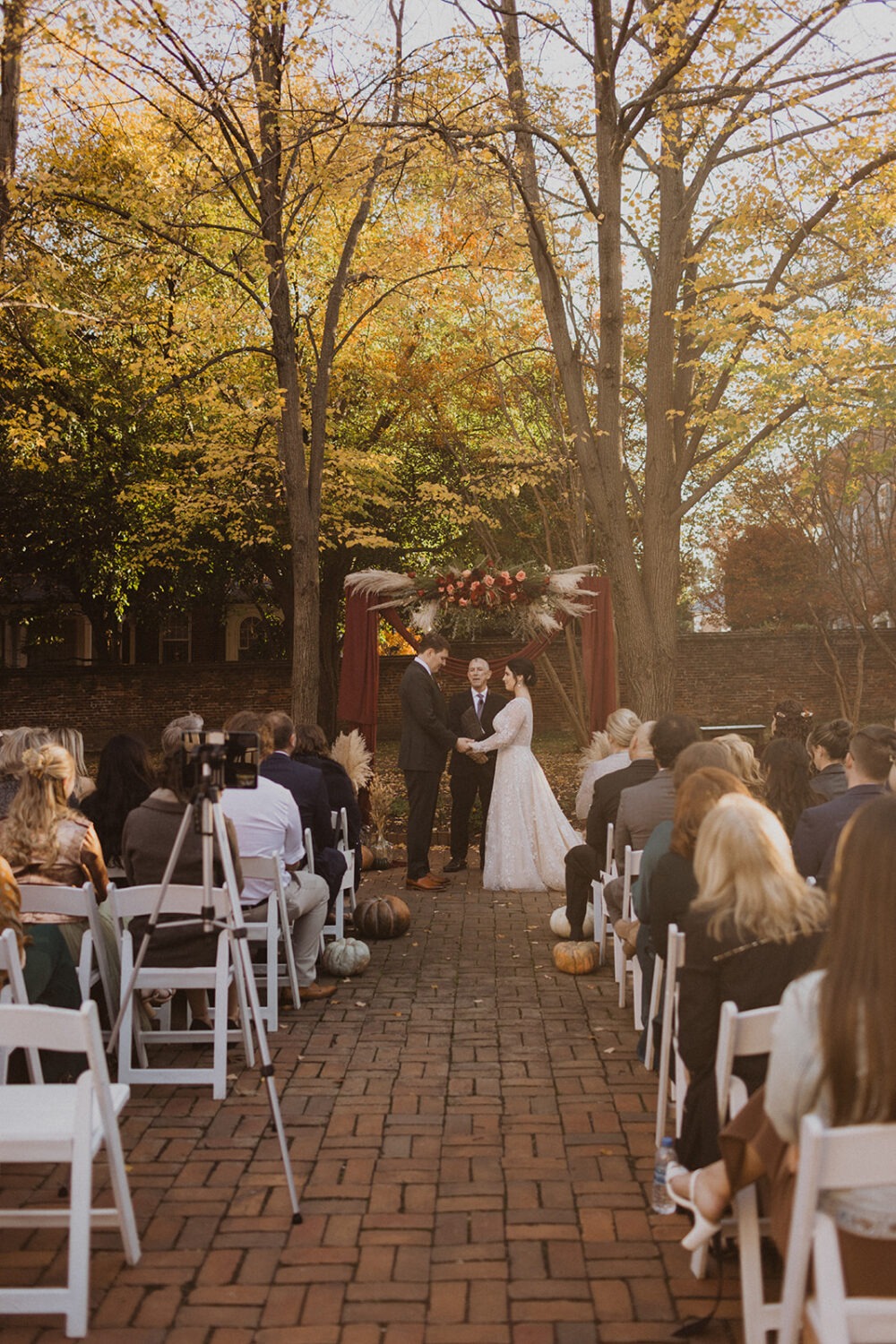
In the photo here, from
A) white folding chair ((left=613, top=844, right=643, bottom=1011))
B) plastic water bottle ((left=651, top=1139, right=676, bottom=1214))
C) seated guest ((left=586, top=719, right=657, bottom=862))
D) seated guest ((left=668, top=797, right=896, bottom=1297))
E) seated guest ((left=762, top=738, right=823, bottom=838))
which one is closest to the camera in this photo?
seated guest ((left=668, top=797, right=896, bottom=1297))

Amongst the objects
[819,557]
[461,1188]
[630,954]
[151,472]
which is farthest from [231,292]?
[461,1188]

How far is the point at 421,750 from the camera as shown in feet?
34.1

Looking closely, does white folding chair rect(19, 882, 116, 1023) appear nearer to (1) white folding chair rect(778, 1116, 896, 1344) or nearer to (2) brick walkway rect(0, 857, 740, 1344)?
(2) brick walkway rect(0, 857, 740, 1344)

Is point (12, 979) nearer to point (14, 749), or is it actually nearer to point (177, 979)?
point (177, 979)

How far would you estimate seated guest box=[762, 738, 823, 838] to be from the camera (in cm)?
608

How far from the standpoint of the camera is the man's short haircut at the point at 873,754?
17.6 ft

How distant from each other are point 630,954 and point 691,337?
798 cm

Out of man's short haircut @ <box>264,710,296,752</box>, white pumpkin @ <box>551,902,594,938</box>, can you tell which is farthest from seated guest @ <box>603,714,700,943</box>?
man's short haircut @ <box>264,710,296,752</box>

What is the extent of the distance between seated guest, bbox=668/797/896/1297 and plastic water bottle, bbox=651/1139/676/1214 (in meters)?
1.50

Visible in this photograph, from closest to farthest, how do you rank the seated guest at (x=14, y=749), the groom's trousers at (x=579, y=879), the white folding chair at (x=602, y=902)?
the seated guest at (x=14, y=749) → the white folding chair at (x=602, y=902) → the groom's trousers at (x=579, y=879)

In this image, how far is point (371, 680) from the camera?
39.5 feet

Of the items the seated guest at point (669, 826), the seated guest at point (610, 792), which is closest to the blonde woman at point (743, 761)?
the seated guest at point (669, 826)

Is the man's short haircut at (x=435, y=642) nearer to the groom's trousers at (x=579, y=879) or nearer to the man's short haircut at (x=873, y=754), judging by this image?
the groom's trousers at (x=579, y=879)

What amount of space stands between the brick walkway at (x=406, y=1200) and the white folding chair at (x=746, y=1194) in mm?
370
